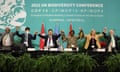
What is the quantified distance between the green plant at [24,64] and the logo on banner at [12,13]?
4.11 meters

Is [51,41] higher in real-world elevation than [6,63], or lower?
higher

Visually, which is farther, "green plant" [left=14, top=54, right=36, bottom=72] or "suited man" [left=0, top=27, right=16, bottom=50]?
"suited man" [left=0, top=27, right=16, bottom=50]

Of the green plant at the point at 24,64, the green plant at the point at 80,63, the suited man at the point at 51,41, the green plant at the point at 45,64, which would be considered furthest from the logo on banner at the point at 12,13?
the green plant at the point at 80,63

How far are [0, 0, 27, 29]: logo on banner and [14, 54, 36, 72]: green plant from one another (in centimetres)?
411

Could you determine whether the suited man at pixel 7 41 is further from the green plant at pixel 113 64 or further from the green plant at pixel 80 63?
the green plant at pixel 113 64

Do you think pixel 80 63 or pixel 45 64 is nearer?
pixel 80 63

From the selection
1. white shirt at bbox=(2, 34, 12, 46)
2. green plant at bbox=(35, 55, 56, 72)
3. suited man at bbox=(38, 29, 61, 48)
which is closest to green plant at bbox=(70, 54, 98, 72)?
green plant at bbox=(35, 55, 56, 72)

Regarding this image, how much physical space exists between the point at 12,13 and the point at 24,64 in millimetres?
4420

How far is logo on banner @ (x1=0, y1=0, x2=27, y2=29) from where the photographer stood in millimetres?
10680

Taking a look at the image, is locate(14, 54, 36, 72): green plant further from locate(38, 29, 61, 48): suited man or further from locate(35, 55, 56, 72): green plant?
locate(38, 29, 61, 48): suited man

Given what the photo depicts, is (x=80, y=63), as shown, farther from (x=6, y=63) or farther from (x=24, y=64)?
(x=6, y=63)

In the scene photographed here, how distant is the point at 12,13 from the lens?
1076cm

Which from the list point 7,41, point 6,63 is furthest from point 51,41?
point 6,63

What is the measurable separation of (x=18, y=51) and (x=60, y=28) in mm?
2798
